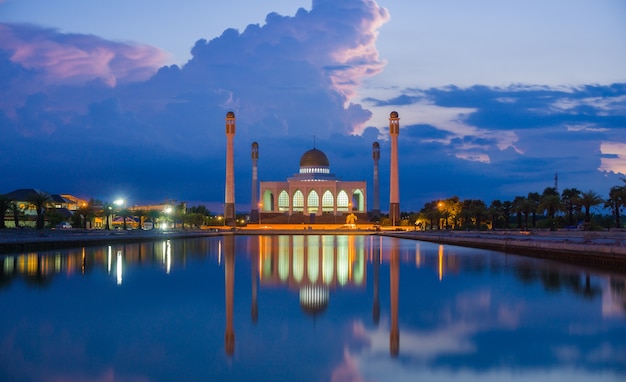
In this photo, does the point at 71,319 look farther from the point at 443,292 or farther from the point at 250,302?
the point at 443,292

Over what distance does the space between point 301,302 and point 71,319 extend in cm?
401

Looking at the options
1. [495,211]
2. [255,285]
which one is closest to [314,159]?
[495,211]

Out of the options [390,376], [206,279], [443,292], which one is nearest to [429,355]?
[390,376]

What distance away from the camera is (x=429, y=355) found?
8547 millimetres

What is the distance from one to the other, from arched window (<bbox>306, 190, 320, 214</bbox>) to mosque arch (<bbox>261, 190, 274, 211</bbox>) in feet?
16.7

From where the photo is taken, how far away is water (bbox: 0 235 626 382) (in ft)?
25.9

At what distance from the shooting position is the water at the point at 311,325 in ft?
25.9

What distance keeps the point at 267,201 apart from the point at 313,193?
657cm

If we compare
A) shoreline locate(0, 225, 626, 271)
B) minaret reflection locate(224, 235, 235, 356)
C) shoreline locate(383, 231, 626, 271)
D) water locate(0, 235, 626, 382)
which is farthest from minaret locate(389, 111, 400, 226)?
water locate(0, 235, 626, 382)

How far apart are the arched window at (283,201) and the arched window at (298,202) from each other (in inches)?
38.2

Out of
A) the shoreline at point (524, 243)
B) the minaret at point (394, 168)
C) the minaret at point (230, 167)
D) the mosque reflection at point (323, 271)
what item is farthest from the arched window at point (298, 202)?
the mosque reflection at point (323, 271)

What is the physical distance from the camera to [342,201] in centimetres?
8350

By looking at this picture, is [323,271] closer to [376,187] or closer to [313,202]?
[313,202]

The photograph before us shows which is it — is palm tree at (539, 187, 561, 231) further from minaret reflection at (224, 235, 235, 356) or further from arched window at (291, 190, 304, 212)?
arched window at (291, 190, 304, 212)
